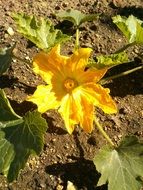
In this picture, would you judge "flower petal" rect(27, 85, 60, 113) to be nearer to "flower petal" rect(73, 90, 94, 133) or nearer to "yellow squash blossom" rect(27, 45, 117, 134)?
"yellow squash blossom" rect(27, 45, 117, 134)

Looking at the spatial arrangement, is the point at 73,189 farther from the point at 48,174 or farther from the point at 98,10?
the point at 98,10

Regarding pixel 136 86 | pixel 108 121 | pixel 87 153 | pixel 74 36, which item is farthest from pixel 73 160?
pixel 74 36

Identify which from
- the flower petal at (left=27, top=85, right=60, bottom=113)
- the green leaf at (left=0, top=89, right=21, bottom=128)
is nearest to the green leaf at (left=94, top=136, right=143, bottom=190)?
the flower petal at (left=27, top=85, right=60, bottom=113)

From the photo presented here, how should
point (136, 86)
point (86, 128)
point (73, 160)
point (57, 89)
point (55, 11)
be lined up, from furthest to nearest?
point (55, 11) → point (136, 86) → point (73, 160) → point (57, 89) → point (86, 128)

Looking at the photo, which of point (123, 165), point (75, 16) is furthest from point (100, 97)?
point (75, 16)

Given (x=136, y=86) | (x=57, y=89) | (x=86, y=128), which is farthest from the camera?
(x=136, y=86)

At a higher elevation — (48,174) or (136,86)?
(136,86)
